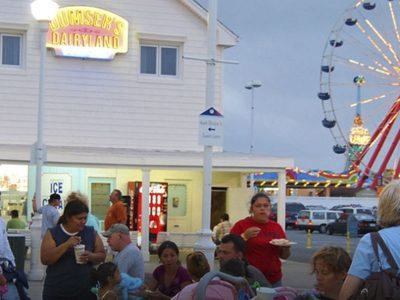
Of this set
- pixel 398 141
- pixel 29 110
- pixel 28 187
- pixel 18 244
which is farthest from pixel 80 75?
pixel 398 141

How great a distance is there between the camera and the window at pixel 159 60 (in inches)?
995

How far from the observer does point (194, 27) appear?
1000 inches

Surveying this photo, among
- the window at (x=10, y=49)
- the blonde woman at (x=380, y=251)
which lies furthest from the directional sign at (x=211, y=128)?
the window at (x=10, y=49)

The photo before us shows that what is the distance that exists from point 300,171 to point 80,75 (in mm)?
55344

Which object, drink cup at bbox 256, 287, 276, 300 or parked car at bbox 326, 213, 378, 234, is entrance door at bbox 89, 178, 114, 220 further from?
parked car at bbox 326, 213, 378, 234

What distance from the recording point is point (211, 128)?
12664 millimetres

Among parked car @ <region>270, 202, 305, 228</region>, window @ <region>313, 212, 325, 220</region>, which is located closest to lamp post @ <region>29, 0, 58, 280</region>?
window @ <region>313, 212, 325, 220</region>

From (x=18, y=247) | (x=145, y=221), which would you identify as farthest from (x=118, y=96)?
(x=18, y=247)

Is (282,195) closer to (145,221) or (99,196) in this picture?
(145,221)

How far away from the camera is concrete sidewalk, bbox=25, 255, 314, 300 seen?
15747 mm

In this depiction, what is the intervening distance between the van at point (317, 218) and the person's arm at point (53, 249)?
50455 millimetres

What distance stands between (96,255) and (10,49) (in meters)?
17.4

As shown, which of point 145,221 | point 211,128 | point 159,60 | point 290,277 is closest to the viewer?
point 211,128

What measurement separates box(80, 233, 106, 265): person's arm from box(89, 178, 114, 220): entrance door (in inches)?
663
